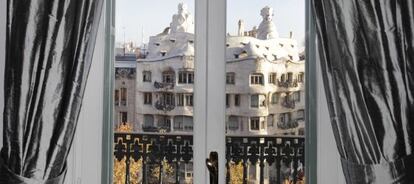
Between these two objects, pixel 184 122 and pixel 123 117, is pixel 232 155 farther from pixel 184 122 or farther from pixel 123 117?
pixel 123 117

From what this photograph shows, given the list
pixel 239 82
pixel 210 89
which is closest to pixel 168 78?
pixel 210 89

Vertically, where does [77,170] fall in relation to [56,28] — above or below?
below

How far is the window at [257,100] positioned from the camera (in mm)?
2256

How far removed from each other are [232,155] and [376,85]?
28.4 inches

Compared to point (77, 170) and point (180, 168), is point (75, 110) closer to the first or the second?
point (77, 170)

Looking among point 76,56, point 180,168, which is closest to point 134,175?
point 180,168

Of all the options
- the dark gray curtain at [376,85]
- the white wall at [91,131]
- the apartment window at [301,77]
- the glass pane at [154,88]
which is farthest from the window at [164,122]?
the dark gray curtain at [376,85]

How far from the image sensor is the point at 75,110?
1.99m

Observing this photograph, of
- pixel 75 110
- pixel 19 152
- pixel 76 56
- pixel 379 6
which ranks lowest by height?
pixel 19 152

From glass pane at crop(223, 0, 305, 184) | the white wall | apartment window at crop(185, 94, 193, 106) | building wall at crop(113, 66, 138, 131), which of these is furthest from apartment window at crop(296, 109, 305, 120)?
the white wall

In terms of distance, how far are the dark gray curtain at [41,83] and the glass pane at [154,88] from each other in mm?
326

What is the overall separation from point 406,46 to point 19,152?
5.02 feet

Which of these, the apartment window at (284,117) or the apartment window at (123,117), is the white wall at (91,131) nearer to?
the apartment window at (123,117)

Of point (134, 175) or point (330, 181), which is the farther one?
point (134, 175)
